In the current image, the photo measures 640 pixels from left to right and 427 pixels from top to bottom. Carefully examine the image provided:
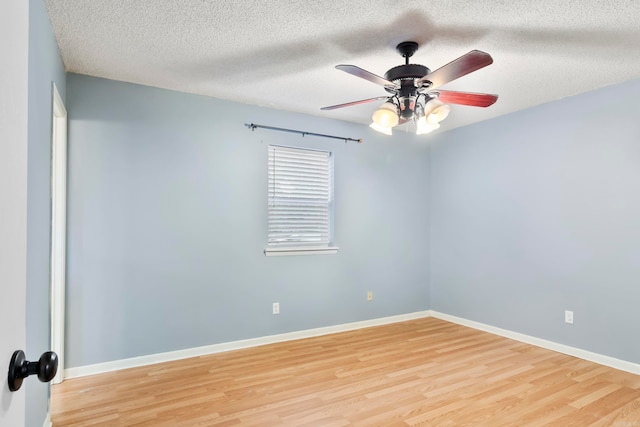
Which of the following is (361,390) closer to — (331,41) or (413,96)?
(413,96)

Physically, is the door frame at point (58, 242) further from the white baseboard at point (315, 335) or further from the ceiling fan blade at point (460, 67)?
the ceiling fan blade at point (460, 67)

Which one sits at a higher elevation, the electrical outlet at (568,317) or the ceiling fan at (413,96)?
the ceiling fan at (413,96)

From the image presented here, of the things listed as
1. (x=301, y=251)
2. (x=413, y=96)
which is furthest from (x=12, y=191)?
(x=301, y=251)

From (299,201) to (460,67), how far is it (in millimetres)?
2339

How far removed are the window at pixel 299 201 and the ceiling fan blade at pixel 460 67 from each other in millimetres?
1867

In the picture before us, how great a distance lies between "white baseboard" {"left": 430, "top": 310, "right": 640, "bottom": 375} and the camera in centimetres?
Result: 312

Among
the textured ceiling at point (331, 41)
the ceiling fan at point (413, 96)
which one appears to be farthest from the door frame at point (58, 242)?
the ceiling fan at point (413, 96)

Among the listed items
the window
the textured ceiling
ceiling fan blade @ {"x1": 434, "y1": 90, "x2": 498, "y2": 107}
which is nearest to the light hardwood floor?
the window

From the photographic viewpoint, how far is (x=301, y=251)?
3.98 meters

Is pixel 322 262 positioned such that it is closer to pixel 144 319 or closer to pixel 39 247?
pixel 144 319

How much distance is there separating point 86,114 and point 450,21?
289 centimetres

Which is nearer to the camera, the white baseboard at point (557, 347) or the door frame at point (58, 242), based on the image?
the door frame at point (58, 242)

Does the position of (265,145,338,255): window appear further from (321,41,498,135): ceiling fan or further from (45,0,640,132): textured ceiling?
(321,41,498,135): ceiling fan

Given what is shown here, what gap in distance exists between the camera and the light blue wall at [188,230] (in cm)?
304
